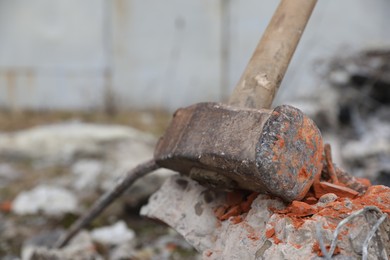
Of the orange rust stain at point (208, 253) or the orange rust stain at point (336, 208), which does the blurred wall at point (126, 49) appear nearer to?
the orange rust stain at point (208, 253)

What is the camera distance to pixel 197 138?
1755 millimetres

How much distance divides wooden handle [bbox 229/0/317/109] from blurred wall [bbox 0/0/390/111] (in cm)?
477

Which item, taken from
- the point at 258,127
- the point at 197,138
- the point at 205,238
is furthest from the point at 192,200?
the point at 258,127

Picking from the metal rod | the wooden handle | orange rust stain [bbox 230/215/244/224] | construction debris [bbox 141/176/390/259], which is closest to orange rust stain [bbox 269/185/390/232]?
construction debris [bbox 141/176/390/259]

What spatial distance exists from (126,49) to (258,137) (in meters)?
5.53

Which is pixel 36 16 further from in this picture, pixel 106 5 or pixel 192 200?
pixel 192 200

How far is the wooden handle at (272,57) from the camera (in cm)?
194

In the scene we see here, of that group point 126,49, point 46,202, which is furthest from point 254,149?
point 126,49

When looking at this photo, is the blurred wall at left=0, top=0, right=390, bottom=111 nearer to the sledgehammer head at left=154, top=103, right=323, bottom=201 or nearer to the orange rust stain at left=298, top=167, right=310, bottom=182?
the sledgehammer head at left=154, top=103, right=323, bottom=201

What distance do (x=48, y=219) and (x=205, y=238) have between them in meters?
2.27

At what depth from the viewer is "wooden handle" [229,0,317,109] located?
194 cm

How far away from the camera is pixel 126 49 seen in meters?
6.85

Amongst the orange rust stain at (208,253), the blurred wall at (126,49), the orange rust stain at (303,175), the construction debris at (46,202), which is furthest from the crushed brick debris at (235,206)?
the blurred wall at (126,49)

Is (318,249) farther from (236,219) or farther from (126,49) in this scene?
(126,49)
